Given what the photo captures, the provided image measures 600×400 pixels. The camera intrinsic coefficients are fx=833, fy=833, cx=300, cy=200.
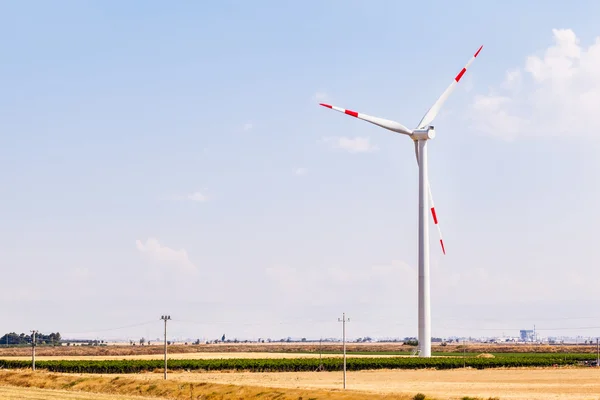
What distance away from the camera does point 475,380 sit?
10962cm

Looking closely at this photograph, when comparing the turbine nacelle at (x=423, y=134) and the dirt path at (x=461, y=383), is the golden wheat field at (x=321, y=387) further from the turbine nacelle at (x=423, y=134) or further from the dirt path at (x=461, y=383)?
the turbine nacelle at (x=423, y=134)

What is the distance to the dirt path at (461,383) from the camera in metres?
83.7

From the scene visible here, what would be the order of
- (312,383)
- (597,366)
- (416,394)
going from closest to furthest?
(416,394), (312,383), (597,366)

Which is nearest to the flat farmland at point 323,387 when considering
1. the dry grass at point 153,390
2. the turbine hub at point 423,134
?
the dry grass at point 153,390

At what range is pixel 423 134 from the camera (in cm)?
14212

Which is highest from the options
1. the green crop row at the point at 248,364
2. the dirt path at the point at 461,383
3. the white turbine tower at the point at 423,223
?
the white turbine tower at the point at 423,223

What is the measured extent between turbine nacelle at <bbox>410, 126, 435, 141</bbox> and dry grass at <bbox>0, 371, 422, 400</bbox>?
2593 inches

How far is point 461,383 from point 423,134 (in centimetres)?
5254

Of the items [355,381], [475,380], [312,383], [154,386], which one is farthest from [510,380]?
[154,386]

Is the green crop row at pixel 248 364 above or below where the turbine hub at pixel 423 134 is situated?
below

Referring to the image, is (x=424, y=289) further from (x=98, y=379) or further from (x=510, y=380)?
(x=98, y=379)

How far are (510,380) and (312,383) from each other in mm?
28112

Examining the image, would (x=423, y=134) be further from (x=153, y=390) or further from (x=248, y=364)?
(x=153, y=390)

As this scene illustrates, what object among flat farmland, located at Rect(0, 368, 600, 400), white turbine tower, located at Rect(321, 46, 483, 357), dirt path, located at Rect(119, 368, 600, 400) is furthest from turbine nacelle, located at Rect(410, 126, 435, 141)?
flat farmland, located at Rect(0, 368, 600, 400)
